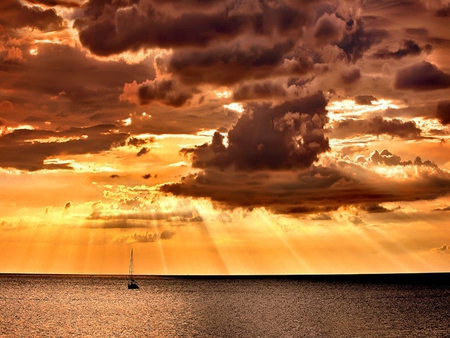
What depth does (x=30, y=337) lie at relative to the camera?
316 feet

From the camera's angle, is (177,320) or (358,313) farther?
(358,313)

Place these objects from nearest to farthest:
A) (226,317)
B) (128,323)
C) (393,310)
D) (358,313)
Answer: (128,323) < (226,317) < (358,313) < (393,310)

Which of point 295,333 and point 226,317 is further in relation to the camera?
point 226,317

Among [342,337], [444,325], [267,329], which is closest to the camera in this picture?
[342,337]

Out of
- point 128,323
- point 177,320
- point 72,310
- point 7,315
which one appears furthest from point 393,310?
point 7,315

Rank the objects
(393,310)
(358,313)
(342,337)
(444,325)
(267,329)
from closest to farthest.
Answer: (342,337)
(267,329)
(444,325)
(358,313)
(393,310)

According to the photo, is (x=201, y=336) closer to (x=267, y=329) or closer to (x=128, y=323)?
(x=267, y=329)

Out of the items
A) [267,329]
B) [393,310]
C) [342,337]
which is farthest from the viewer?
[393,310]

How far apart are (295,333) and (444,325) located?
108 ft

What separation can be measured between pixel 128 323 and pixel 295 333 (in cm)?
3785

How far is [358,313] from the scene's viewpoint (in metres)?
146

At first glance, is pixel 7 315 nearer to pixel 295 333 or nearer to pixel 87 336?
pixel 87 336

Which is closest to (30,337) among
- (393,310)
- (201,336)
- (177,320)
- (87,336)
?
(87,336)

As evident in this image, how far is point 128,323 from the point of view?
122 m
